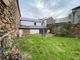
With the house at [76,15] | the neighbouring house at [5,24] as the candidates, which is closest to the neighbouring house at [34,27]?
the house at [76,15]

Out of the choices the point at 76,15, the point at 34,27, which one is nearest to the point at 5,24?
the point at 34,27

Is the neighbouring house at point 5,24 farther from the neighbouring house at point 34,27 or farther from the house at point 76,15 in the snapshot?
the house at point 76,15

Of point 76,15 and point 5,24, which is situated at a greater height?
point 76,15

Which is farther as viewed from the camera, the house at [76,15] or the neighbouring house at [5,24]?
the house at [76,15]

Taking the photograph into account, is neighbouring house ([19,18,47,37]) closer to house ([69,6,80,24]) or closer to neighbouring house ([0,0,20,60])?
house ([69,6,80,24])

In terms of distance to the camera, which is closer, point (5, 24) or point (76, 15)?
point (5, 24)

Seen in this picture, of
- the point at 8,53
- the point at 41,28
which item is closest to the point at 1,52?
the point at 8,53

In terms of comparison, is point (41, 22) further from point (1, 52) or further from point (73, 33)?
point (1, 52)

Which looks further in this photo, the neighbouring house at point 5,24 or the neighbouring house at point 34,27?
the neighbouring house at point 34,27

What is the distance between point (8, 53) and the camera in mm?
3760

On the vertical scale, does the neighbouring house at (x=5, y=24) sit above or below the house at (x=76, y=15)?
below

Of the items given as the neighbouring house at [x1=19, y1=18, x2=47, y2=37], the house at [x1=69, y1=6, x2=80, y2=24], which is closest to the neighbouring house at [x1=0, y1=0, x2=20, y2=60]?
the neighbouring house at [x1=19, y1=18, x2=47, y2=37]

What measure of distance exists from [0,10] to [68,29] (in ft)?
47.2

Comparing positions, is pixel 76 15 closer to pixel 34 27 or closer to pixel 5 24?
pixel 34 27
